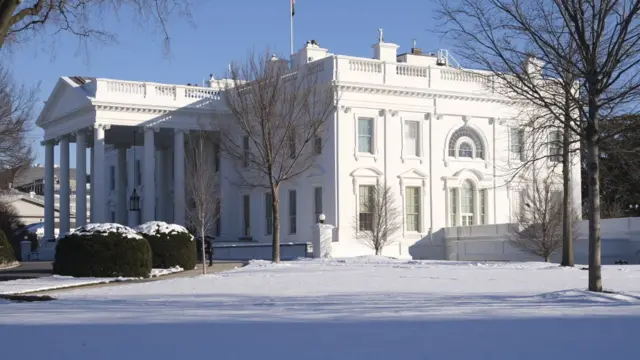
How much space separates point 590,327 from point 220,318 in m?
5.15

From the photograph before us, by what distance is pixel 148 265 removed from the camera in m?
26.2

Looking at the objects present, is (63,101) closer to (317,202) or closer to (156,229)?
(317,202)

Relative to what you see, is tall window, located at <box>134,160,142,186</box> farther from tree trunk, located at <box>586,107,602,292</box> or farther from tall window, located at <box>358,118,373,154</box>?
tree trunk, located at <box>586,107,602,292</box>

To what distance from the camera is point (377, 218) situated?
146 ft

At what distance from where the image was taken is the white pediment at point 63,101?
49906 mm

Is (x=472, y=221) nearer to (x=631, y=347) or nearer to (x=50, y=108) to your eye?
(x=50, y=108)

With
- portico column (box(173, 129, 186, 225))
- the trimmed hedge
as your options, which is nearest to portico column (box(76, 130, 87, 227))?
portico column (box(173, 129, 186, 225))

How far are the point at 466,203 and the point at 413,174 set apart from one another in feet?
12.8

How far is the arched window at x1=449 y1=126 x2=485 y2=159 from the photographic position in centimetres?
4906

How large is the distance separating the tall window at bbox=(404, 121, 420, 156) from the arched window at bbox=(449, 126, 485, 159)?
2.04 m

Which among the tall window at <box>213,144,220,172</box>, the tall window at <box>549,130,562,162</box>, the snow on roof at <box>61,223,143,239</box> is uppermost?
the tall window at <box>213,144,220,172</box>

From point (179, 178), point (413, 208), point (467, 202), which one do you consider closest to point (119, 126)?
point (179, 178)

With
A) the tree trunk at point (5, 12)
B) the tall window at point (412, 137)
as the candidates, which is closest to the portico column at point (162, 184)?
the tall window at point (412, 137)

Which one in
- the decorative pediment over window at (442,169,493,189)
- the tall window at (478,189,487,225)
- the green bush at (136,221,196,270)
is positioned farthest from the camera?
the tall window at (478,189,487,225)
